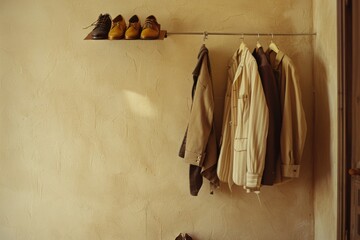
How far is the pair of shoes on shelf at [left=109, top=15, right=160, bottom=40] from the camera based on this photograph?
1347mm

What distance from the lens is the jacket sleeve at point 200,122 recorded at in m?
1.26

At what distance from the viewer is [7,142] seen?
159 centimetres

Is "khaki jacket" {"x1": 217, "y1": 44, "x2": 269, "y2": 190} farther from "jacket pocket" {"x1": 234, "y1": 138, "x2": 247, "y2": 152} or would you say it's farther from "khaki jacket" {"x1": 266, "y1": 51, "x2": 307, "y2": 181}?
"khaki jacket" {"x1": 266, "y1": 51, "x2": 307, "y2": 181}

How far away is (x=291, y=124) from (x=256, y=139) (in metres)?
0.24

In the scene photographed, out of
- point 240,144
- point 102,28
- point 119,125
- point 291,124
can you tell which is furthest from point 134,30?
point 291,124

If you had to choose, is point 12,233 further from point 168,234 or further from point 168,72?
point 168,72

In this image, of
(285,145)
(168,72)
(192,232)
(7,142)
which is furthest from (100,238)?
(285,145)

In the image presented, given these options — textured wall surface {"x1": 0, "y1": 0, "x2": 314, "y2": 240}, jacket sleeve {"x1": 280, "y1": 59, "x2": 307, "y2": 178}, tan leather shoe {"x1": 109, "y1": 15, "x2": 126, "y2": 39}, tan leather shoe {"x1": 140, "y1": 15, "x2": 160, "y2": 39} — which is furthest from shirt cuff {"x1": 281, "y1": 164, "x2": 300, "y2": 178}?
tan leather shoe {"x1": 109, "y1": 15, "x2": 126, "y2": 39}

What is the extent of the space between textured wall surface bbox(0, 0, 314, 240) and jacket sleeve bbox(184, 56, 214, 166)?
215 millimetres

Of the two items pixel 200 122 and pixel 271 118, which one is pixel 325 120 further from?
pixel 200 122

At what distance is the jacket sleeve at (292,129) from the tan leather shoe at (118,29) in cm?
96

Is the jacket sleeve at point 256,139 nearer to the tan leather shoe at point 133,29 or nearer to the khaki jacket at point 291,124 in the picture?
the khaki jacket at point 291,124

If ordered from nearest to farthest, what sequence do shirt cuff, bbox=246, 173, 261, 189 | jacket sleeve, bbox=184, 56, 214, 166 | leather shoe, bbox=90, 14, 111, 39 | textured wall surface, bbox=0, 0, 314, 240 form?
shirt cuff, bbox=246, 173, 261, 189 < jacket sleeve, bbox=184, 56, 214, 166 < leather shoe, bbox=90, 14, 111, 39 < textured wall surface, bbox=0, 0, 314, 240

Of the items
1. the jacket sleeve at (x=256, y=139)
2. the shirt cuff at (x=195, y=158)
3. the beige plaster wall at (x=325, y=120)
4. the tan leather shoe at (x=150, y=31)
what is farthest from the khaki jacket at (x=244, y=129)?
the tan leather shoe at (x=150, y=31)
